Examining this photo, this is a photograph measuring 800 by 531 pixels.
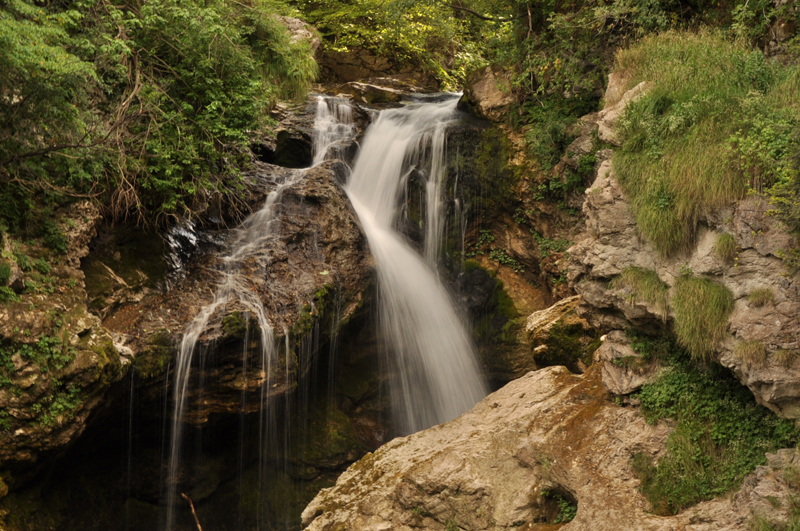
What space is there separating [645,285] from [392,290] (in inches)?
226

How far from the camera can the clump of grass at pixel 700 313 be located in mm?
5371

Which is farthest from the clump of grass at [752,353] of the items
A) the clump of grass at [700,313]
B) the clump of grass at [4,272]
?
the clump of grass at [4,272]

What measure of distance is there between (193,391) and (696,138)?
7683 millimetres

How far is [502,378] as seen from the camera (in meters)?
11.3

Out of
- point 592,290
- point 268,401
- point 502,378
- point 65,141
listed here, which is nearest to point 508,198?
point 502,378

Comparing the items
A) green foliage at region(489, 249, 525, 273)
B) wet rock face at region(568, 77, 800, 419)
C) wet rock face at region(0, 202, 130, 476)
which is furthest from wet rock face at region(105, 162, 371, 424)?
wet rock face at region(568, 77, 800, 419)

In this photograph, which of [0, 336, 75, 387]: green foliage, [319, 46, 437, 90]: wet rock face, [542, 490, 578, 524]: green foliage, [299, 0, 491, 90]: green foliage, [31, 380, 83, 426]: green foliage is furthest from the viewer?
[299, 0, 491, 90]: green foliage

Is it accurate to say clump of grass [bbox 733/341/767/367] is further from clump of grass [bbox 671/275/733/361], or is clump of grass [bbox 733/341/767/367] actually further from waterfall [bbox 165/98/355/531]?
waterfall [bbox 165/98/355/531]

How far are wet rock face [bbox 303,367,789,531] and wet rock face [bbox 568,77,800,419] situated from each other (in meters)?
0.82

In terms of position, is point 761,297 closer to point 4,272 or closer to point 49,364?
point 49,364

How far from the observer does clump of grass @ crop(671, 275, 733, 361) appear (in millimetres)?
5371

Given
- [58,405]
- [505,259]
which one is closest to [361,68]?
[505,259]

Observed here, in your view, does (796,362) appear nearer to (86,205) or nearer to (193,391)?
(193,391)

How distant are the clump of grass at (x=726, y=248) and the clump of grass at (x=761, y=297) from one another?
0.42 metres
